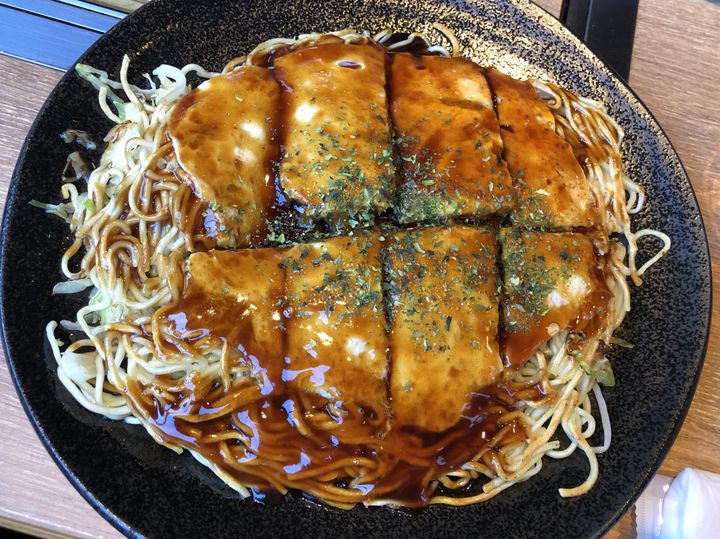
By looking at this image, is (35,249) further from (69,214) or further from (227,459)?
(227,459)

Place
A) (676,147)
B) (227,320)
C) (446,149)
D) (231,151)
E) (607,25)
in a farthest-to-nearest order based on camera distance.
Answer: (607,25), (676,147), (446,149), (231,151), (227,320)

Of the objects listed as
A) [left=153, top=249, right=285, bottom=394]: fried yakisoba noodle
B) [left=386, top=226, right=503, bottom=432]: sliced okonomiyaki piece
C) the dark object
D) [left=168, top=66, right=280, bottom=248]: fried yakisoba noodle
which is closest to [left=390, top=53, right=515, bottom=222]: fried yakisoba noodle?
[left=386, top=226, right=503, bottom=432]: sliced okonomiyaki piece

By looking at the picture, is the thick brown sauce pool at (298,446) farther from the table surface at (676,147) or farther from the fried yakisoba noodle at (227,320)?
the table surface at (676,147)

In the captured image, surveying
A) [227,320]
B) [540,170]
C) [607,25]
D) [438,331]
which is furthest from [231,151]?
[607,25]

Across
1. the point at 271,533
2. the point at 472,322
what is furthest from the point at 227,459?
the point at 472,322

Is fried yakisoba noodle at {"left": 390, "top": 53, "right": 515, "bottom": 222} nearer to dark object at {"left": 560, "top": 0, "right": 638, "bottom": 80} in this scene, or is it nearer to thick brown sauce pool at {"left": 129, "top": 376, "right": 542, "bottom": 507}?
thick brown sauce pool at {"left": 129, "top": 376, "right": 542, "bottom": 507}

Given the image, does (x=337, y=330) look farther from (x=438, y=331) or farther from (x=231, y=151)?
(x=231, y=151)
